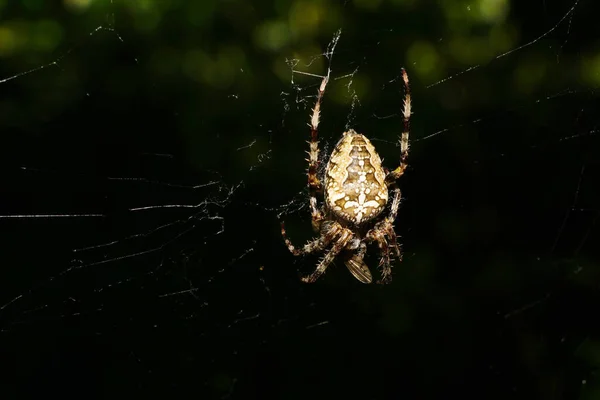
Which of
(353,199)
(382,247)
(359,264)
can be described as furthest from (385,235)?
(353,199)

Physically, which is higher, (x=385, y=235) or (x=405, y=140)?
(x=405, y=140)

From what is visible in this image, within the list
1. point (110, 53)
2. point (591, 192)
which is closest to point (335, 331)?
point (591, 192)

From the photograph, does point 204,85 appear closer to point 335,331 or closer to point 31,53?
point 31,53

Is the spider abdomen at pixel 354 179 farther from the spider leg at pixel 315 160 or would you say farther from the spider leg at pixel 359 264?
the spider leg at pixel 359 264

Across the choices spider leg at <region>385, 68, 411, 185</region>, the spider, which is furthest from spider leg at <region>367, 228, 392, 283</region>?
spider leg at <region>385, 68, 411, 185</region>

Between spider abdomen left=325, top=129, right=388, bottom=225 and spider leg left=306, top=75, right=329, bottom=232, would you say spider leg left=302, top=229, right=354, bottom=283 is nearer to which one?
spider leg left=306, top=75, right=329, bottom=232

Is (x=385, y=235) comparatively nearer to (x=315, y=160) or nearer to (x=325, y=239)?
(x=325, y=239)

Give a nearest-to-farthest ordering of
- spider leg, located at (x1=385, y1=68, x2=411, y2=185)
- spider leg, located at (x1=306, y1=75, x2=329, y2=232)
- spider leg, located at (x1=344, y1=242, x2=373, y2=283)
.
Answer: spider leg, located at (x1=306, y1=75, x2=329, y2=232), spider leg, located at (x1=385, y1=68, x2=411, y2=185), spider leg, located at (x1=344, y1=242, x2=373, y2=283)
